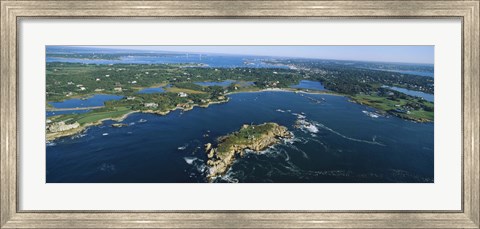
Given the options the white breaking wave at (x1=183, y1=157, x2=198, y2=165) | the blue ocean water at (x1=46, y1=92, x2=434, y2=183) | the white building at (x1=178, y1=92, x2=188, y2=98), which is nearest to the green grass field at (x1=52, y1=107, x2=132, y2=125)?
the blue ocean water at (x1=46, y1=92, x2=434, y2=183)

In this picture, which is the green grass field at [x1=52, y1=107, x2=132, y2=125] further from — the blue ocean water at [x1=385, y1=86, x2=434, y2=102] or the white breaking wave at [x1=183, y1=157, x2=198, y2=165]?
the blue ocean water at [x1=385, y1=86, x2=434, y2=102]

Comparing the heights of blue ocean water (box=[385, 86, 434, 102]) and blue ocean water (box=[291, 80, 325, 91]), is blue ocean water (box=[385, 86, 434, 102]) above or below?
below

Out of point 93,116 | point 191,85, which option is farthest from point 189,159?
point 93,116

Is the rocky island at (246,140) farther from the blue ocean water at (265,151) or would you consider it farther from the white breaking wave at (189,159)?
the white breaking wave at (189,159)

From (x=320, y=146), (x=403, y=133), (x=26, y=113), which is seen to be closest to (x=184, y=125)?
(x=26, y=113)

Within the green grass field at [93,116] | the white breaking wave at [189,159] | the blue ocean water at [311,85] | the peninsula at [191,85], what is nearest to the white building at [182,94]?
the peninsula at [191,85]

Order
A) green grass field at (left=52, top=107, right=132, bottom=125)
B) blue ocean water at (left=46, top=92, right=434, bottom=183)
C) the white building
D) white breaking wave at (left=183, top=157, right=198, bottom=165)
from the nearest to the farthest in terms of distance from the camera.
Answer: blue ocean water at (left=46, top=92, right=434, bottom=183)
green grass field at (left=52, top=107, right=132, bottom=125)
white breaking wave at (left=183, top=157, right=198, bottom=165)
the white building
